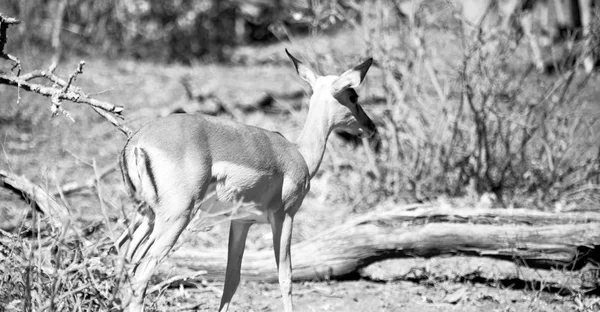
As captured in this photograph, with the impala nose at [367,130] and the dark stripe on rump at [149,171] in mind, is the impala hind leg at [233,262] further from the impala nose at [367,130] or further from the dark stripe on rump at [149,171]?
the impala nose at [367,130]

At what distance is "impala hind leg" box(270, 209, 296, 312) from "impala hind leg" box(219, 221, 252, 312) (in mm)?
257

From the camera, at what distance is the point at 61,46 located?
12.3 meters

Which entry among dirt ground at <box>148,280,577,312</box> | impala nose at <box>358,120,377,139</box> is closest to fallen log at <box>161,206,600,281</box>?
dirt ground at <box>148,280,577,312</box>

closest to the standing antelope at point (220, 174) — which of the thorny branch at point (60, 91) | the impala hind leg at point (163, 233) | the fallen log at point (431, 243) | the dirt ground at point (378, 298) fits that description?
the impala hind leg at point (163, 233)

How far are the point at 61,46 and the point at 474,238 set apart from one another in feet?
29.2

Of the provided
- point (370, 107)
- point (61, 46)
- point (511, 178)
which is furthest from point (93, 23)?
point (511, 178)

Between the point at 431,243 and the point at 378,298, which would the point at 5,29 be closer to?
the point at 378,298

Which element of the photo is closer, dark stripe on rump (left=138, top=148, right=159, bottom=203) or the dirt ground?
dark stripe on rump (left=138, top=148, right=159, bottom=203)

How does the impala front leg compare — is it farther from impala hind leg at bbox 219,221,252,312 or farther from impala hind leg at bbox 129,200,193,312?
impala hind leg at bbox 129,200,193,312

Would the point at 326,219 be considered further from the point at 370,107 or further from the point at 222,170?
the point at 222,170

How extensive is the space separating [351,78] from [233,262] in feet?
4.53

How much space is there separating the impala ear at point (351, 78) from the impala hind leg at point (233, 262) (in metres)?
1.08

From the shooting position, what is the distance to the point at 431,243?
5680 mm

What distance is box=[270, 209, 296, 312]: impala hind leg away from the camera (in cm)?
439
